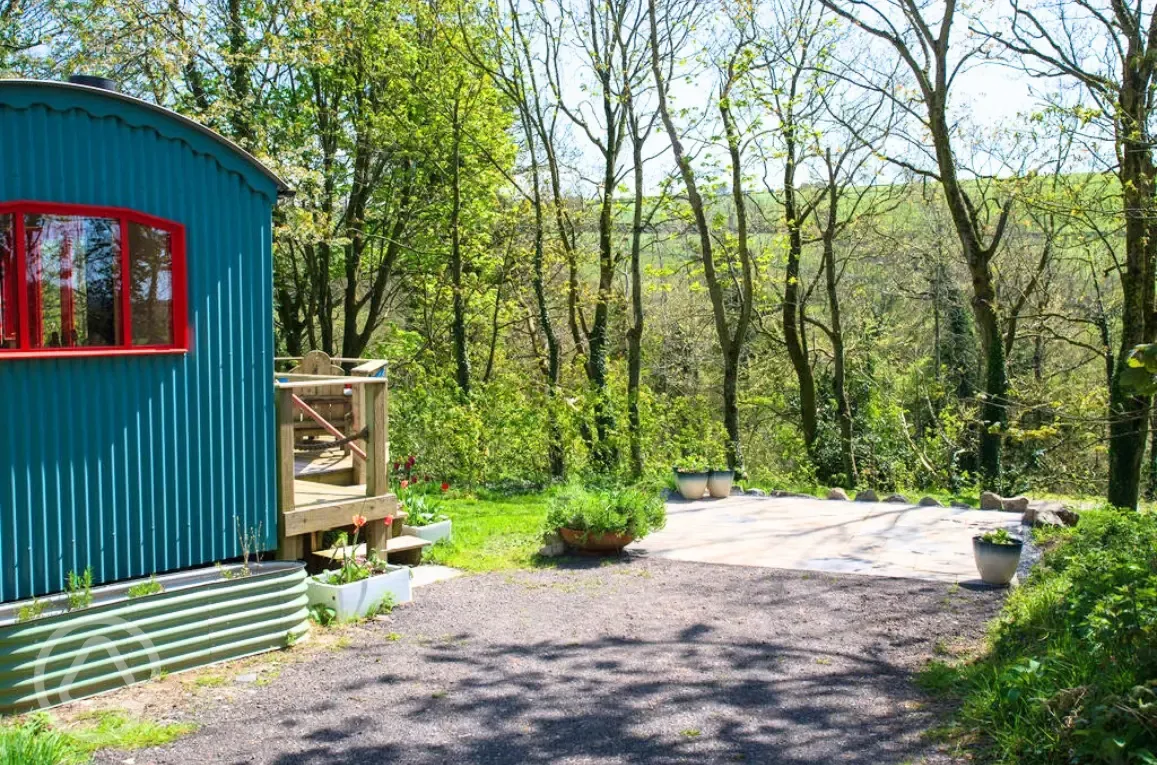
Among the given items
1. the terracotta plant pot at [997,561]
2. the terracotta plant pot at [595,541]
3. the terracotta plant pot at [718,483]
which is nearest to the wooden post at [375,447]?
the terracotta plant pot at [595,541]

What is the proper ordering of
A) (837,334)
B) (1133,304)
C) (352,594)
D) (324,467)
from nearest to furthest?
(352,594) < (324,467) < (1133,304) < (837,334)

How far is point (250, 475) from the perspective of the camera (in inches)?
242

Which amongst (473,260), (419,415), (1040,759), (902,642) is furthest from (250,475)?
(473,260)

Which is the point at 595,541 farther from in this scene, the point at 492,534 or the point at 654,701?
the point at 654,701

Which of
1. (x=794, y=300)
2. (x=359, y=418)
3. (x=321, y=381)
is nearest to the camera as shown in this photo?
(x=321, y=381)

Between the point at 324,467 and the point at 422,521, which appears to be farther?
the point at 422,521

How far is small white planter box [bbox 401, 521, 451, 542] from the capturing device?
27.4 feet

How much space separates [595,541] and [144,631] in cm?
410

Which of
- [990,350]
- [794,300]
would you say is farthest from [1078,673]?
[794,300]

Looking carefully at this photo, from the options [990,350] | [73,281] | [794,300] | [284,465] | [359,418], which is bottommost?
[284,465]

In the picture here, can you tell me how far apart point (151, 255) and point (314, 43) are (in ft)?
32.1

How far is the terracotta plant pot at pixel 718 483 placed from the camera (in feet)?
39.5

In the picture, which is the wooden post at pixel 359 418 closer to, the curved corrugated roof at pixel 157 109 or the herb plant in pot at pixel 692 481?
the curved corrugated roof at pixel 157 109

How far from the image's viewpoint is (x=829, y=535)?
9492mm
